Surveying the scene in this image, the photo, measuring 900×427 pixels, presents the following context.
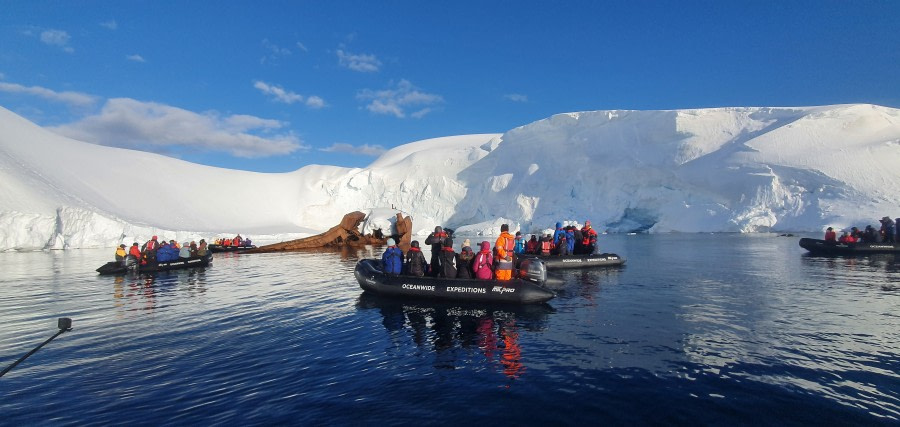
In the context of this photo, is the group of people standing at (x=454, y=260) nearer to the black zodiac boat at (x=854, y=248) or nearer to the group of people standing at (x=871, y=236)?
the black zodiac boat at (x=854, y=248)

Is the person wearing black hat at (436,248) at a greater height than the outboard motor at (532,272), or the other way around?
the person wearing black hat at (436,248)

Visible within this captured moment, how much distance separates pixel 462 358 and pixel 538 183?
57867 millimetres

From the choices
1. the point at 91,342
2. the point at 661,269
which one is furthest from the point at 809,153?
the point at 91,342

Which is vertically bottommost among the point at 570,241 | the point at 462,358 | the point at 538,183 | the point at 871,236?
the point at 462,358

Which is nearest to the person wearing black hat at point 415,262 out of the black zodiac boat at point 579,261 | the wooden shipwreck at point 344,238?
the black zodiac boat at point 579,261

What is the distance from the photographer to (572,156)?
205 ft

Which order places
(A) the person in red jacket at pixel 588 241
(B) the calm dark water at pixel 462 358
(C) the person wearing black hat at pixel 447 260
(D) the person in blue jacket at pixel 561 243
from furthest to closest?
(A) the person in red jacket at pixel 588 241 → (D) the person in blue jacket at pixel 561 243 → (C) the person wearing black hat at pixel 447 260 → (B) the calm dark water at pixel 462 358

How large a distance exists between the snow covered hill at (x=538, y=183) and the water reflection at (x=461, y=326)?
28.9m

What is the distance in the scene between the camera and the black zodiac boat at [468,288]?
9.75m

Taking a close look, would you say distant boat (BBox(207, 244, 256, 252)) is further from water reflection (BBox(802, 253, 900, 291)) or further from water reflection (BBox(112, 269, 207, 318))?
water reflection (BBox(802, 253, 900, 291))

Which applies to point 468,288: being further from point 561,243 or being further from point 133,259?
point 133,259

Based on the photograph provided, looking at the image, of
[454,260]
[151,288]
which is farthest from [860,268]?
[151,288]

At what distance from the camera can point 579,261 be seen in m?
16.9

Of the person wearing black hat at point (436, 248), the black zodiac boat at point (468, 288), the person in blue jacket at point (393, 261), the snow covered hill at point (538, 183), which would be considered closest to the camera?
the black zodiac boat at point (468, 288)
